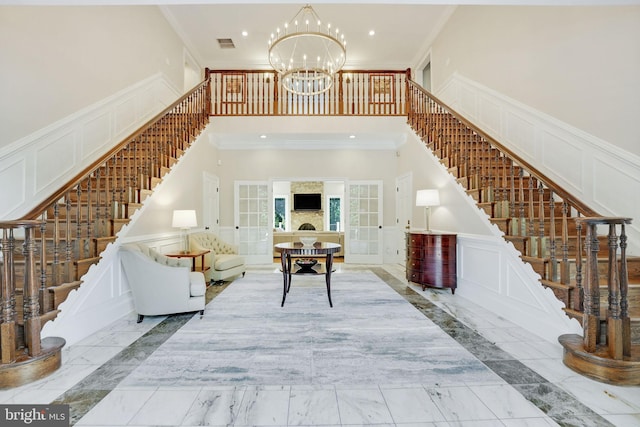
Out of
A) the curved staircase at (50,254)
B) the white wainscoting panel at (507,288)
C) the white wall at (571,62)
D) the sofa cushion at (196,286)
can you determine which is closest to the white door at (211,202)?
the curved staircase at (50,254)

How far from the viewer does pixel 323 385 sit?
2107mm

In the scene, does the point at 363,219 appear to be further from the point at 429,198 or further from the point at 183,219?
the point at 183,219

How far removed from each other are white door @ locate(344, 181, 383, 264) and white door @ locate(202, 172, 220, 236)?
3.19 metres

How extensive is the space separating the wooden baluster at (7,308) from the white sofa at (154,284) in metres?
1.13

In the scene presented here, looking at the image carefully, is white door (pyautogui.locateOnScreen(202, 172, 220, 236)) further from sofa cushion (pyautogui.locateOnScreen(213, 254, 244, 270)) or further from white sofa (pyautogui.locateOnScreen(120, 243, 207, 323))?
white sofa (pyautogui.locateOnScreen(120, 243, 207, 323))

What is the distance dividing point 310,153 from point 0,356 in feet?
20.7

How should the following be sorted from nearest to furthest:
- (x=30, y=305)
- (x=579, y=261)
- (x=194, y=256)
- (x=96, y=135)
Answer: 1. (x=30, y=305)
2. (x=579, y=261)
3. (x=96, y=135)
4. (x=194, y=256)

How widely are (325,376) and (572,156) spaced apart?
3.78m

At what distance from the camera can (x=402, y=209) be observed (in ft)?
23.5

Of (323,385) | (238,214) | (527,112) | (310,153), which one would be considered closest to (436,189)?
(527,112)

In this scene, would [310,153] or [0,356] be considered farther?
[310,153]

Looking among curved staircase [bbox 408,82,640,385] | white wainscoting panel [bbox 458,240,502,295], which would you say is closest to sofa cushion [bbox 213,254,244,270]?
white wainscoting panel [bbox 458,240,502,295]

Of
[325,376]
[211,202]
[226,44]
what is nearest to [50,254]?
[325,376]

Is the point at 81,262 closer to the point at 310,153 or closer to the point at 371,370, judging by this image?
the point at 371,370
